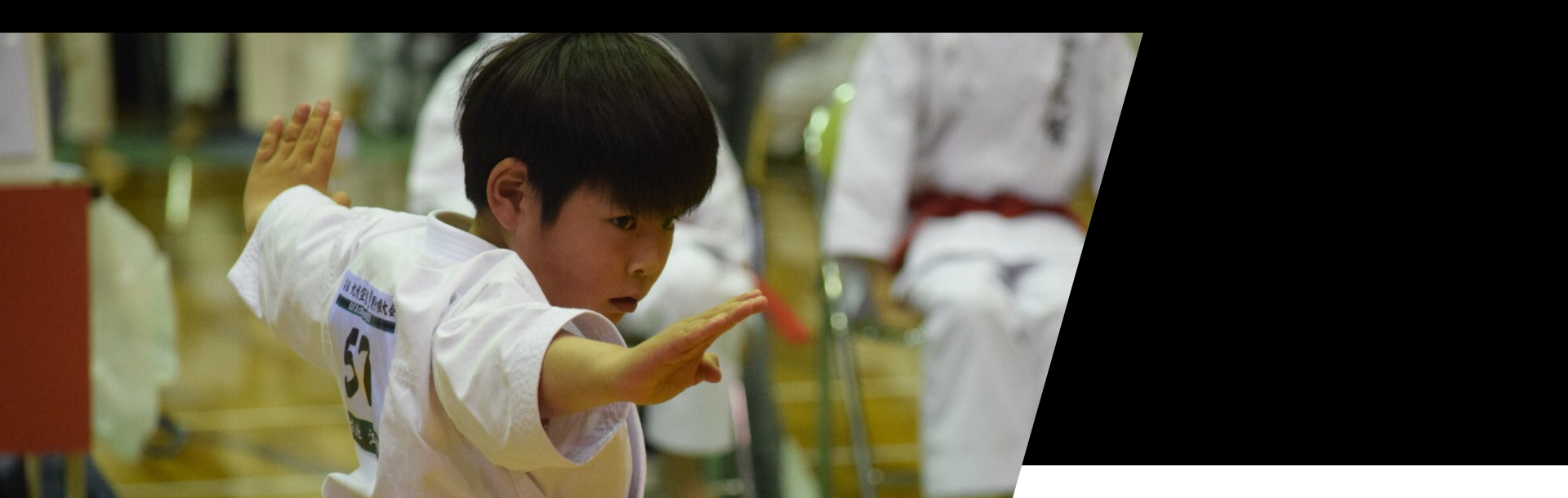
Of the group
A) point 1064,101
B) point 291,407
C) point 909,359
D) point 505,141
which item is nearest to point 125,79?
point 291,407

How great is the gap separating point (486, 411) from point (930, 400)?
151 cm

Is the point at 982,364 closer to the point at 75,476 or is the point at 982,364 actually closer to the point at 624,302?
the point at 75,476

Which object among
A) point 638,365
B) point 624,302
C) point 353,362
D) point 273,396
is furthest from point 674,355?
point 273,396

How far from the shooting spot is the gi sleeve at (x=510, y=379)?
2.10 ft

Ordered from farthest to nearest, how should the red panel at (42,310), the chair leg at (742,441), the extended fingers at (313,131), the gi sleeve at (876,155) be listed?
1. the gi sleeve at (876,155)
2. the chair leg at (742,441)
3. the red panel at (42,310)
4. the extended fingers at (313,131)

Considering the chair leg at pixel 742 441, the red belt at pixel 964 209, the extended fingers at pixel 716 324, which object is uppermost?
the red belt at pixel 964 209

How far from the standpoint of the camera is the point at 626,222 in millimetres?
680

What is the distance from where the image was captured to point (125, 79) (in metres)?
→ 4.66

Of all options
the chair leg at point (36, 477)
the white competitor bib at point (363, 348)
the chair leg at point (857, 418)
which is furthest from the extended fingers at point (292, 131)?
the chair leg at point (857, 418)

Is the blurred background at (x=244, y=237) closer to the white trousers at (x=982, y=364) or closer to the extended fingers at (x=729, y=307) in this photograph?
the white trousers at (x=982, y=364)

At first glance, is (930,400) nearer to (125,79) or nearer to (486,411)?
(486,411)

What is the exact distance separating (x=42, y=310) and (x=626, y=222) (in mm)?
910

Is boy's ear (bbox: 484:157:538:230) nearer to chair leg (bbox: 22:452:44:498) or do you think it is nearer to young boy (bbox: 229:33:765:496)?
young boy (bbox: 229:33:765:496)

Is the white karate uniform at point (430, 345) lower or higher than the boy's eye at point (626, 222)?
lower
